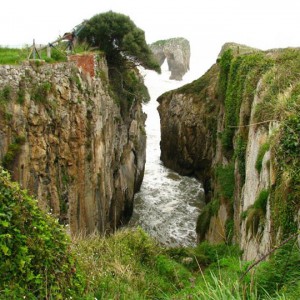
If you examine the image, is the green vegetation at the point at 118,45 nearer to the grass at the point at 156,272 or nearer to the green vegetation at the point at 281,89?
the green vegetation at the point at 281,89

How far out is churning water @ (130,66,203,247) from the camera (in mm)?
18344

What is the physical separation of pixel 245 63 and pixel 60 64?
6404 millimetres

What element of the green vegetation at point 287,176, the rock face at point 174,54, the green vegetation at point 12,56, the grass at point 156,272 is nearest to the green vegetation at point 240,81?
the green vegetation at point 287,176

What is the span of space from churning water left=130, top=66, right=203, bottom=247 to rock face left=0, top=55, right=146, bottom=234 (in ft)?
9.87

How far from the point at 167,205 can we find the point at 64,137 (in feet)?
35.7

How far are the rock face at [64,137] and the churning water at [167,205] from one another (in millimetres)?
3007

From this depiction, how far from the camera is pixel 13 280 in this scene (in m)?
4.06

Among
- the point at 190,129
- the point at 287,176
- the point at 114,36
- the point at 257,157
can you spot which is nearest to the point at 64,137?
the point at 257,157

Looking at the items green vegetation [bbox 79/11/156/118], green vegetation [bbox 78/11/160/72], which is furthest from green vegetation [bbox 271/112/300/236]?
green vegetation [bbox 78/11/160/72]

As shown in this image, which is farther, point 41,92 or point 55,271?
point 41,92

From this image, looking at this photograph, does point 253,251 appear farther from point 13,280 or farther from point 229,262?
point 13,280

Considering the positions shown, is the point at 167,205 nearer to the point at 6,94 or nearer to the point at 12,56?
the point at 12,56

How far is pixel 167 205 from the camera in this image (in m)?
21.8

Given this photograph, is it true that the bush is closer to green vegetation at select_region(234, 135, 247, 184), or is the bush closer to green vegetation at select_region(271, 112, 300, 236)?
green vegetation at select_region(271, 112, 300, 236)
